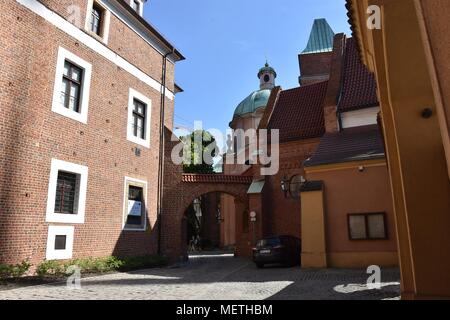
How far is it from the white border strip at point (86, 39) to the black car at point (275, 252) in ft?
30.4

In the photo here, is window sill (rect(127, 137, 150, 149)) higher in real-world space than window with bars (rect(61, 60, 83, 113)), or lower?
lower

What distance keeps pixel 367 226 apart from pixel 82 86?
39.2 feet

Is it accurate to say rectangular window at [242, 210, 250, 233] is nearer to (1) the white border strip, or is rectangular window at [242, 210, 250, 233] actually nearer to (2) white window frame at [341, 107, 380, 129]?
(2) white window frame at [341, 107, 380, 129]

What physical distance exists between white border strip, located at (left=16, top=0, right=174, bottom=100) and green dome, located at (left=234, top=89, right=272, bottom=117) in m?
23.5

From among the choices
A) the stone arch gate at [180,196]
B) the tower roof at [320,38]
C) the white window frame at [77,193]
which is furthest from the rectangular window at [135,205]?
the tower roof at [320,38]

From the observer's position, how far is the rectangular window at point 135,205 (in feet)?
52.5

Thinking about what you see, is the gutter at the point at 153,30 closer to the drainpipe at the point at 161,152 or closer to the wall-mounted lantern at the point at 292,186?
the drainpipe at the point at 161,152

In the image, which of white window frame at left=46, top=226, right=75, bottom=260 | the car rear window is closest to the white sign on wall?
white window frame at left=46, top=226, right=75, bottom=260

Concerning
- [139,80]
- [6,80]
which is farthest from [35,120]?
[139,80]

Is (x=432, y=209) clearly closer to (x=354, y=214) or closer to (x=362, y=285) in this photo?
(x=362, y=285)

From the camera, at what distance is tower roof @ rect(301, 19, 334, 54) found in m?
37.6

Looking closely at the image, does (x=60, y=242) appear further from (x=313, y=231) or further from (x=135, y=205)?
(x=313, y=231)

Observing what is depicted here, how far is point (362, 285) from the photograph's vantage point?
31.6ft

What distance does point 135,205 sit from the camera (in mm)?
16578
